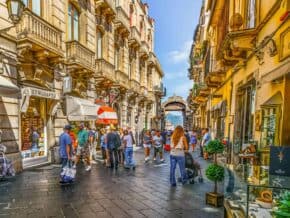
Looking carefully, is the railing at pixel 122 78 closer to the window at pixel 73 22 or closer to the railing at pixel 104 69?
the railing at pixel 104 69

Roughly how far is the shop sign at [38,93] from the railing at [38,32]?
1.60 m

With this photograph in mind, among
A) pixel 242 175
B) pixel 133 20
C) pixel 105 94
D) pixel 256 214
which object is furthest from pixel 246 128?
pixel 133 20

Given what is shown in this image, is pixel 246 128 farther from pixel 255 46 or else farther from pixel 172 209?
pixel 172 209

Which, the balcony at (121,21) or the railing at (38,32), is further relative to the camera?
the balcony at (121,21)

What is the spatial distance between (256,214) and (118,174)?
602 cm

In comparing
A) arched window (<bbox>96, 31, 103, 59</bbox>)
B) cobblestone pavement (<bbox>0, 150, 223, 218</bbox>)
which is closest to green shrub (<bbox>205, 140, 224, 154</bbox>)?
cobblestone pavement (<bbox>0, 150, 223, 218</bbox>)

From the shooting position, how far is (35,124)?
9625 millimetres

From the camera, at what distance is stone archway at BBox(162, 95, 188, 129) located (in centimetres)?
4484

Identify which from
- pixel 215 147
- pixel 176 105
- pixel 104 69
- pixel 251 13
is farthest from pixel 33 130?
pixel 176 105

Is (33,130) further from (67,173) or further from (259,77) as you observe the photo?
(259,77)

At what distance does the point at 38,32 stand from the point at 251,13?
7.11m

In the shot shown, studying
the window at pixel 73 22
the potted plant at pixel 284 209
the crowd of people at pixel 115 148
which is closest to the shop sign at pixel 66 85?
the crowd of people at pixel 115 148

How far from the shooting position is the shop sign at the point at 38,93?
8.19 metres

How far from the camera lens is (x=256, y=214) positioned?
2.34 metres
